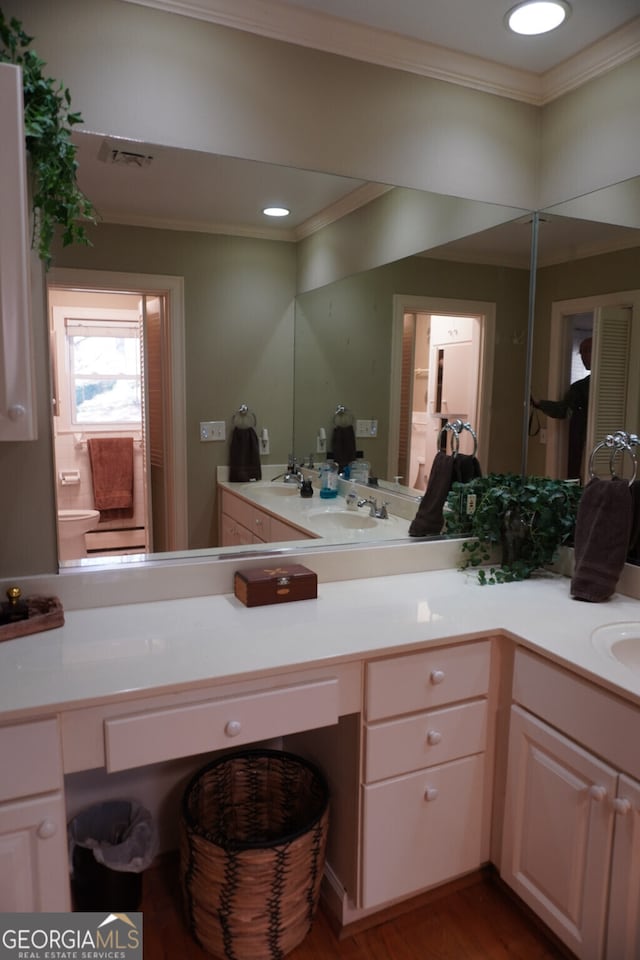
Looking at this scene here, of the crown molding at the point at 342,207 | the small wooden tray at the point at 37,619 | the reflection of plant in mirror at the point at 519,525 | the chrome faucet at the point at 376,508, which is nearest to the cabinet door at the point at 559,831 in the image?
the reflection of plant in mirror at the point at 519,525

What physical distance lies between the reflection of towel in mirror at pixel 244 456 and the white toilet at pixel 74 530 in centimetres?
44

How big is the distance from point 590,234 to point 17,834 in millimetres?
2273

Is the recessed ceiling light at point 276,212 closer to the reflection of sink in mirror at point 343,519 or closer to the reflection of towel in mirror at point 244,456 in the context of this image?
the reflection of towel in mirror at point 244,456

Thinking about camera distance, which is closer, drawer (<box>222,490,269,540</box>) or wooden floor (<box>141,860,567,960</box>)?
wooden floor (<box>141,860,567,960</box>)

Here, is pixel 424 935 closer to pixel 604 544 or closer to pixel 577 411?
pixel 604 544

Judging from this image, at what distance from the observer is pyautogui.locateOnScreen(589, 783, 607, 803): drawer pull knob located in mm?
1395

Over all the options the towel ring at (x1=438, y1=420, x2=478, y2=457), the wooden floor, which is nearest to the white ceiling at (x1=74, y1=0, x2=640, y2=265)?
the towel ring at (x1=438, y1=420, x2=478, y2=457)

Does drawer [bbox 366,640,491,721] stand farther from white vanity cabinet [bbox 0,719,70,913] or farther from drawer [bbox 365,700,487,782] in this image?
white vanity cabinet [bbox 0,719,70,913]

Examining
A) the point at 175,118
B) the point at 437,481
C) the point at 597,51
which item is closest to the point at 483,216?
the point at 597,51

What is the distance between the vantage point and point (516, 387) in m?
2.35

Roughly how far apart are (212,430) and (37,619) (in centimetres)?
73

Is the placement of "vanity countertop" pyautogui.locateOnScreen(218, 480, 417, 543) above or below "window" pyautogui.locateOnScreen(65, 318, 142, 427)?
below

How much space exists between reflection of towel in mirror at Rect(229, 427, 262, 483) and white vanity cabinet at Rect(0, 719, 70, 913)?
3.08ft

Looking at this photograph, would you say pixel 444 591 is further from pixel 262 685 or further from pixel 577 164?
pixel 577 164
